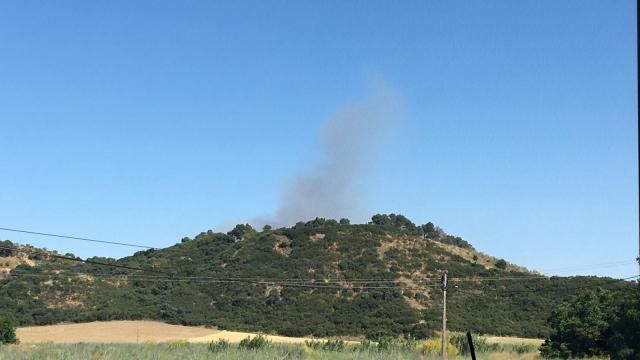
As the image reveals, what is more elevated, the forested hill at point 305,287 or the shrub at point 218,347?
the forested hill at point 305,287

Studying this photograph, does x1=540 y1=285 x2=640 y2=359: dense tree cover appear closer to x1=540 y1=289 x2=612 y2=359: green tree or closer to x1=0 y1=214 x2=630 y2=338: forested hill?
x1=540 y1=289 x2=612 y2=359: green tree

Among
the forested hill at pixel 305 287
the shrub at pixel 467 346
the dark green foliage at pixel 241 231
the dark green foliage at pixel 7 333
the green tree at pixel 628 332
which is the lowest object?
the dark green foliage at pixel 7 333

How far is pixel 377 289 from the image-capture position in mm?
95688

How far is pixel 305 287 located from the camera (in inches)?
3917

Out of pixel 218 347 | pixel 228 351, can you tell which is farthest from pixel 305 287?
pixel 228 351

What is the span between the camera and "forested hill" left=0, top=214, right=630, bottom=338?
84.0 metres

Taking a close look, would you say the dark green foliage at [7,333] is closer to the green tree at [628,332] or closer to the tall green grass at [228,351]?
the tall green grass at [228,351]

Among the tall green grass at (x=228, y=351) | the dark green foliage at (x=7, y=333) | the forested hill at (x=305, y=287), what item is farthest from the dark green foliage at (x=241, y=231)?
the tall green grass at (x=228, y=351)

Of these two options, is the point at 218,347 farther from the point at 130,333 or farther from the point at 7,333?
the point at 130,333

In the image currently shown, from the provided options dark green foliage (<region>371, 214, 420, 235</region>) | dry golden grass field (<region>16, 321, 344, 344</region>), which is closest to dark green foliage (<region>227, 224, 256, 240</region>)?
dark green foliage (<region>371, 214, 420, 235</region>)

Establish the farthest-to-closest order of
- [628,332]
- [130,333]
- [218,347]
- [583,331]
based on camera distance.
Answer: [130,333], [583,331], [218,347], [628,332]

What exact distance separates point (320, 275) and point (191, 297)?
18.2 m

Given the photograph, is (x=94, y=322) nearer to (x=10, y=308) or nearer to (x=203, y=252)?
(x=10, y=308)

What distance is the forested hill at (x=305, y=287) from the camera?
8400cm
